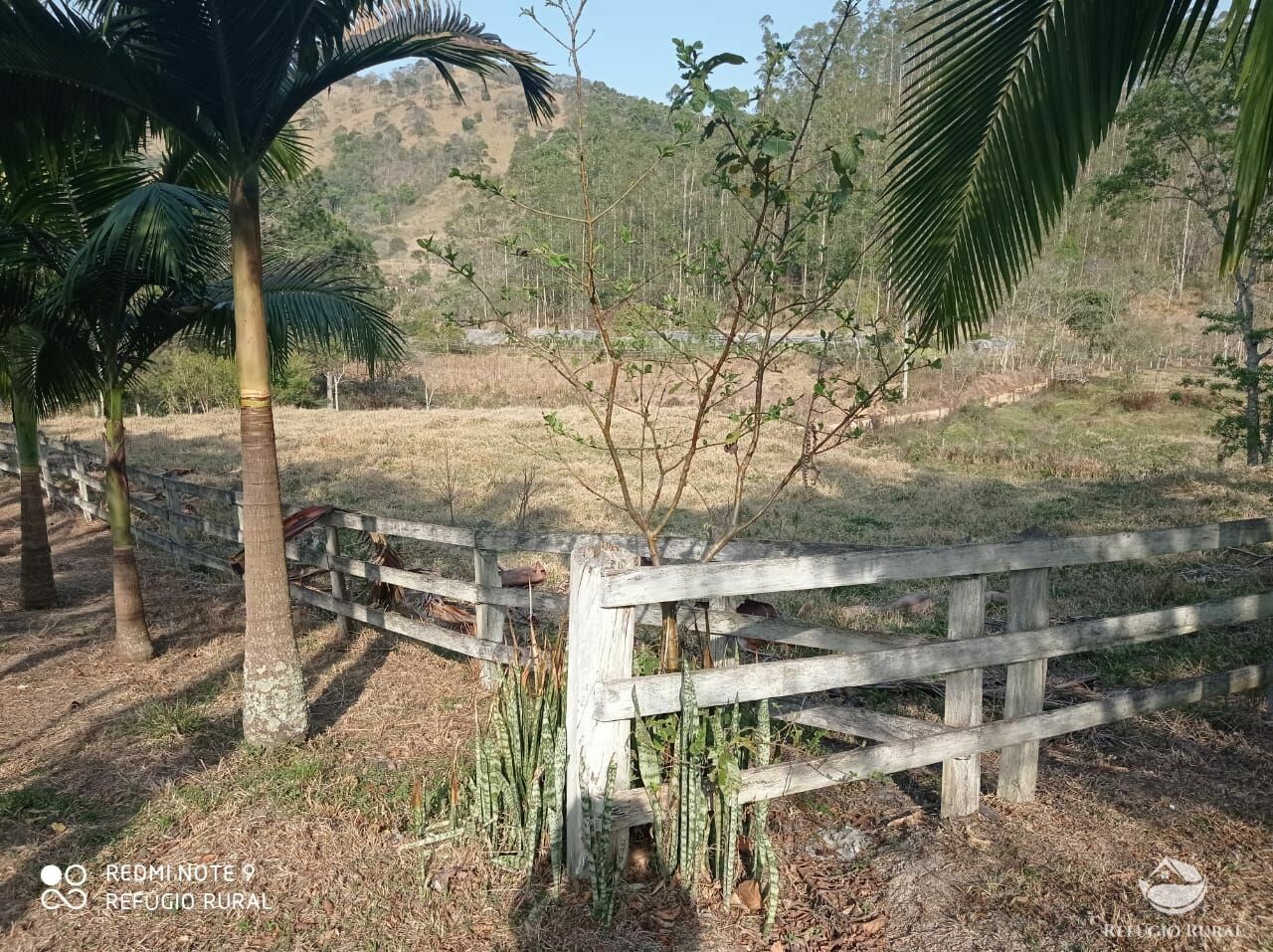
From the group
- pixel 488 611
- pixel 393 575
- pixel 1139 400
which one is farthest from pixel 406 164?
pixel 488 611

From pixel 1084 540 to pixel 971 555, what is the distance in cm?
61

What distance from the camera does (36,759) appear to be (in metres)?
5.08

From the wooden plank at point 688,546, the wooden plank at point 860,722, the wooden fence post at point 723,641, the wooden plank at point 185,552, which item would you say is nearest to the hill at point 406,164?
the wooden plank at point 185,552

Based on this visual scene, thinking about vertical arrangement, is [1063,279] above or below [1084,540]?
above

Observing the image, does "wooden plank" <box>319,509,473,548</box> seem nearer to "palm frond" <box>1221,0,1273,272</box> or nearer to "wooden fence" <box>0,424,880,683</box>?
"wooden fence" <box>0,424,880,683</box>

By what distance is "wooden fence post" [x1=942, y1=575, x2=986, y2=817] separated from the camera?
372cm

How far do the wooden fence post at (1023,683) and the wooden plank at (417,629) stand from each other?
2.50 meters

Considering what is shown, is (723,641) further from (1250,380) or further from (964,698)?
(1250,380)

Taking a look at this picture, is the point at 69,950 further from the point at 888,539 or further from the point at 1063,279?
the point at 1063,279

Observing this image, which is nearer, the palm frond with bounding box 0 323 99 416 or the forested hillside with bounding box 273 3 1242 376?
the forested hillside with bounding box 273 3 1242 376

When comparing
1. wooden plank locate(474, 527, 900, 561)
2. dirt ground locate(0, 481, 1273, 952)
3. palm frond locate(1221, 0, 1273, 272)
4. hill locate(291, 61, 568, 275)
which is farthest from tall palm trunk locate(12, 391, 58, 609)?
hill locate(291, 61, 568, 275)

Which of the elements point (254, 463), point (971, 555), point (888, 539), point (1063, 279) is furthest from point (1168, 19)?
point (1063, 279)

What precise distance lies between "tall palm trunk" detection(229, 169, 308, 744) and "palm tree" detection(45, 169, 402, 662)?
4.08ft

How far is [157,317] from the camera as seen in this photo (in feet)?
21.9
